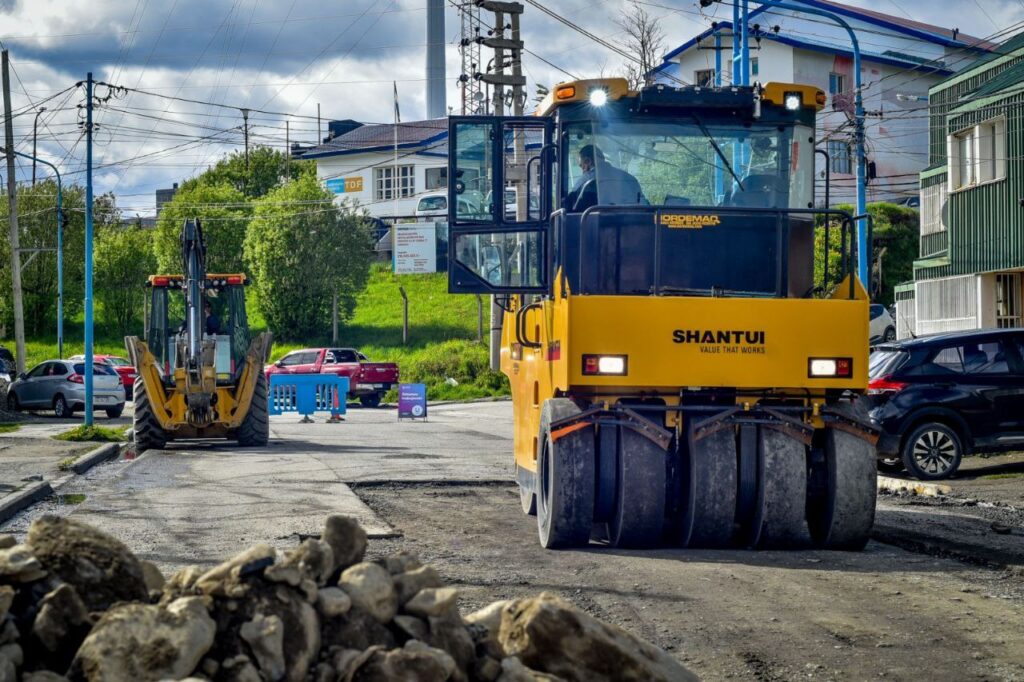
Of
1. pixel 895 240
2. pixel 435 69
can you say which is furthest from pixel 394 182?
pixel 895 240

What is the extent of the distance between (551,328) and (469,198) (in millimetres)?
1226

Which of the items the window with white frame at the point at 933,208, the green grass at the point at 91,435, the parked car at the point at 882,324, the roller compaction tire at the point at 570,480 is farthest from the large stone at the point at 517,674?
the parked car at the point at 882,324

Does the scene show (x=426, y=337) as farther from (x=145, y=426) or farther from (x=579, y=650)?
(x=579, y=650)

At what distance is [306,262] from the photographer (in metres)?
56.3

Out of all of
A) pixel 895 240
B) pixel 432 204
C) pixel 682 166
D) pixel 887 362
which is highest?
pixel 432 204

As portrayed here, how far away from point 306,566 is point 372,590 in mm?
292

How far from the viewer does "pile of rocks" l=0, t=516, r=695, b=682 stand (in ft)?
15.8

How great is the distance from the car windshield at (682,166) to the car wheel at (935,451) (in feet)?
22.3

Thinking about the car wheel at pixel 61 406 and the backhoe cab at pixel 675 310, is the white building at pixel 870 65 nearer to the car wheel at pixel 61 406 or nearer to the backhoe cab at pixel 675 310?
the car wheel at pixel 61 406

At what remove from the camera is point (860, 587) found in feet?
27.0

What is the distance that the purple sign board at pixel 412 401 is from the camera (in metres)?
31.8

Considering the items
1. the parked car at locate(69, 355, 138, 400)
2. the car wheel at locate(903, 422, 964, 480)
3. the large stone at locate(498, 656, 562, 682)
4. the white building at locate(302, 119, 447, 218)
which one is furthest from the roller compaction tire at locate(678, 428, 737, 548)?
the white building at locate(302, 119, 447, 218)

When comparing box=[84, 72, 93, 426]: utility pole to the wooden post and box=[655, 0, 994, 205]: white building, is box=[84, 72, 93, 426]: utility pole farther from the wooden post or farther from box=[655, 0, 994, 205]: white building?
box=[655, 0, 994, 205]: white building

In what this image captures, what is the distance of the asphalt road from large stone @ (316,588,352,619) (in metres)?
1.77
